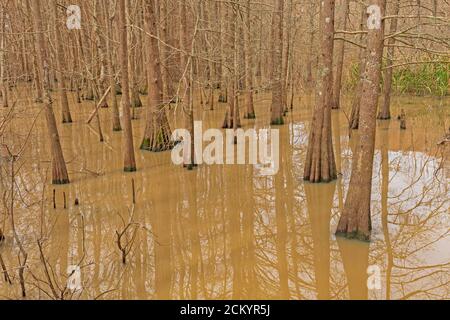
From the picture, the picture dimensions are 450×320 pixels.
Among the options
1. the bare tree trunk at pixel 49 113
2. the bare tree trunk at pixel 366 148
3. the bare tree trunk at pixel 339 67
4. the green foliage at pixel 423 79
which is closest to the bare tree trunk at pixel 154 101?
the bare tree trunk at pixel 49 113

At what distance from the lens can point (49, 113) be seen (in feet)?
30.3

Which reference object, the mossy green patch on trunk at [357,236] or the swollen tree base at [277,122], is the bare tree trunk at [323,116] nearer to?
the mossy green patch on trunk at [357,236]

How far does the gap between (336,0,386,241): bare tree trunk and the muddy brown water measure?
34 centimetres

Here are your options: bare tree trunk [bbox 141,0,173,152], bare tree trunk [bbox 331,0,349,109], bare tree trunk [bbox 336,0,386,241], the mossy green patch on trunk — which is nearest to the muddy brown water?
the mossy green patch on trunk

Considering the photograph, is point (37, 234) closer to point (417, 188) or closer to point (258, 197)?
point (258, 197)

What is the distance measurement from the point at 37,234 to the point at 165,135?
6144 millimetres

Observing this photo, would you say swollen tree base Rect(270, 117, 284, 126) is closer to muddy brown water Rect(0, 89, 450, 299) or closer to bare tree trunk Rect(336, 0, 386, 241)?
muddy brown water Rect(0, 89, 450, 299)

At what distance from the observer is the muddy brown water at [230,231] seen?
5.61m

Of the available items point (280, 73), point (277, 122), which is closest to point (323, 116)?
point (277, 122)

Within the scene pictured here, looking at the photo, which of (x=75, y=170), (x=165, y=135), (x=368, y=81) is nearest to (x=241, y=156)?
→ (x=165, y=135)

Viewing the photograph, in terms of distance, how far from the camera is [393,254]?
6.42m

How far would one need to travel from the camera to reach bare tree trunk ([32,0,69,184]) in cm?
898

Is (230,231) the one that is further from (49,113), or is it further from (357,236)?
(49,113)

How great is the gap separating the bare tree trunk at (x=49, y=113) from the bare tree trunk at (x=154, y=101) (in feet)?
8.91
